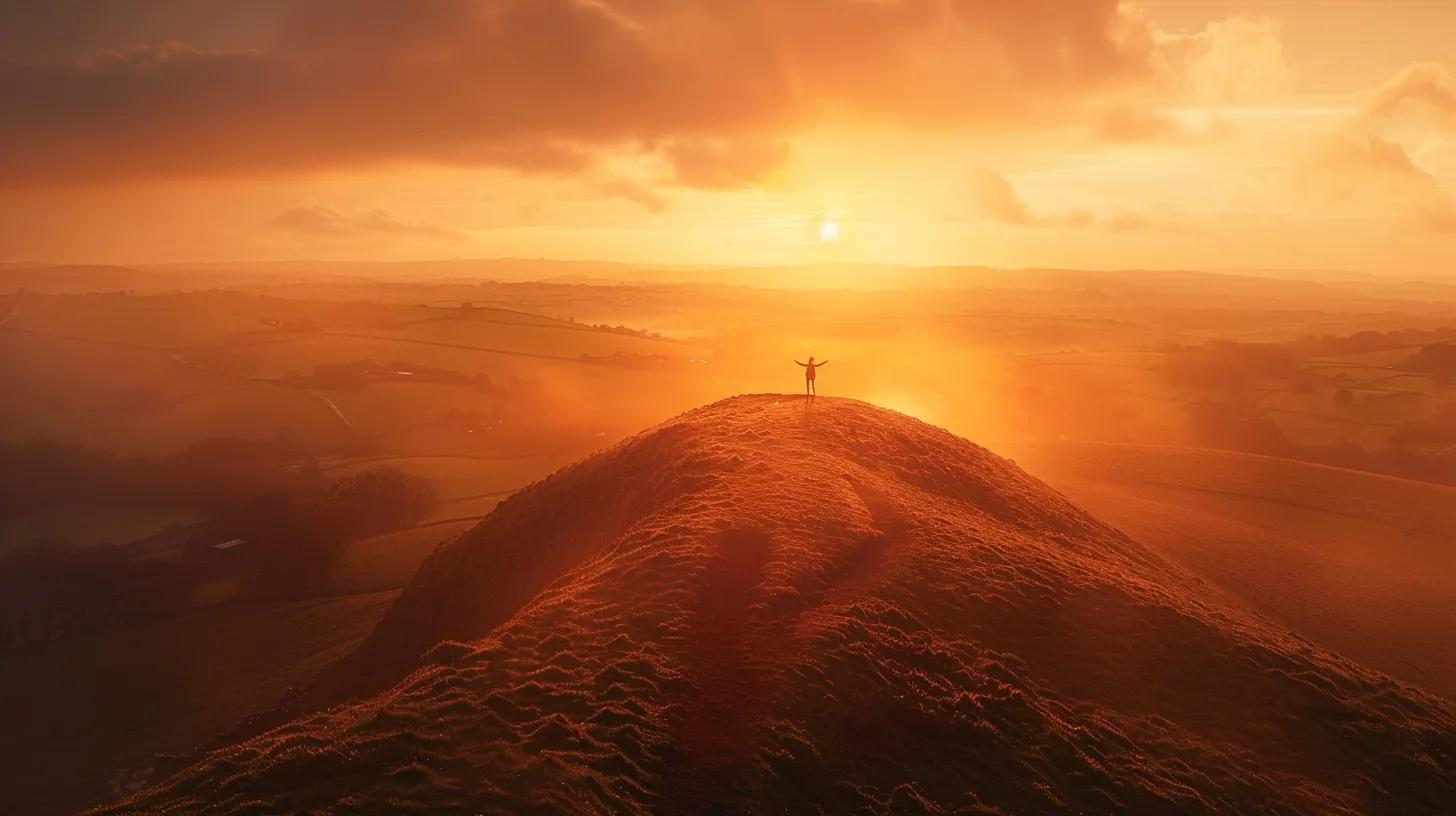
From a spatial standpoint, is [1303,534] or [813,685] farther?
[1303,534]

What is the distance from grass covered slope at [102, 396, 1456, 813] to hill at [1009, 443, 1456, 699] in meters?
9.03

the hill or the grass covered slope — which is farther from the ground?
the grass covered slope

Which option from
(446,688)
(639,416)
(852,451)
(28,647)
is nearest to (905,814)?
(446,688)

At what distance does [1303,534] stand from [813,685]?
50.2 metres

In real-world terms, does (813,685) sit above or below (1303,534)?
above

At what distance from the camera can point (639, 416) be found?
8900 cm

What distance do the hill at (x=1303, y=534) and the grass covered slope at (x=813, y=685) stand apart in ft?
29.6

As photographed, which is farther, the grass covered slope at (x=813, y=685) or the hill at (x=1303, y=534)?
the hill at (x=1303, y=534)

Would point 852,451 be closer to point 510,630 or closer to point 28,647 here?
point 510,630

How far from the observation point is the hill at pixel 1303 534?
3719 centimetres

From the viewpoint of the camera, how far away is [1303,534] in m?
50.1

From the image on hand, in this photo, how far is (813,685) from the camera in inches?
681

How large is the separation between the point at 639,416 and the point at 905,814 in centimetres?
7597

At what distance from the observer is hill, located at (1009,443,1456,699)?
37.2 meters
